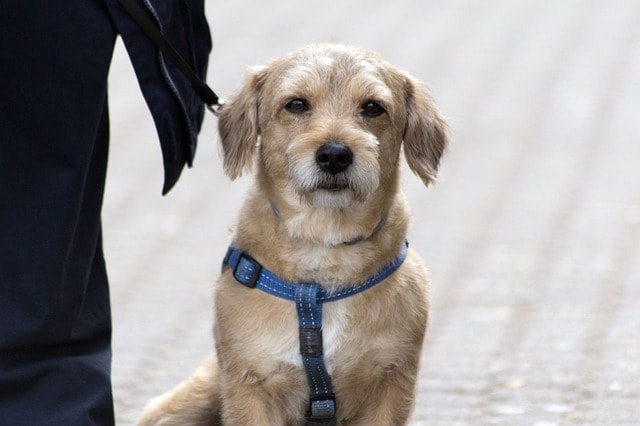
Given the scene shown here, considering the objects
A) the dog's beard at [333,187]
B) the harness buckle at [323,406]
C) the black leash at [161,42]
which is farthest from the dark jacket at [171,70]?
the harness buckle at [323,406]

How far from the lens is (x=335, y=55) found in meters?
4.35

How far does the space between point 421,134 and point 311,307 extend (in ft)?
2.40

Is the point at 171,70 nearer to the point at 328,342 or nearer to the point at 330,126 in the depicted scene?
the point at 330,126

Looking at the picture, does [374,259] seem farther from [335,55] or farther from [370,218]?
[335,55]

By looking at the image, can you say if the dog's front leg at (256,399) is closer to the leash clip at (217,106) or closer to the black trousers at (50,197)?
the black trousers at (50,197)

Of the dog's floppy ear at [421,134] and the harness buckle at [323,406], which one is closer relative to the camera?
the harness buckle at [323,406]

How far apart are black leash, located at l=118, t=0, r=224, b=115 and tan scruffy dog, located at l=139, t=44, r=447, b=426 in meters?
0.23

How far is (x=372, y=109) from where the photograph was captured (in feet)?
14.3

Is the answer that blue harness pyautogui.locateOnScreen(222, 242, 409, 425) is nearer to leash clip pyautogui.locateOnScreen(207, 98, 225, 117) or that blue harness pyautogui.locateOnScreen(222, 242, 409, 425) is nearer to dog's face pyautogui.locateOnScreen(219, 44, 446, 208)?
dog's face pyautogui.locateOnScreen(219, 44, 446, 208)

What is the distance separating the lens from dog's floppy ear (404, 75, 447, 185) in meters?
4.50

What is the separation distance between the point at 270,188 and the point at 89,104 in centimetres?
69

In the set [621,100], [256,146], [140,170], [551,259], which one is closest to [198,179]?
[140,170]

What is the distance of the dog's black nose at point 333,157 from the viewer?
4102 mm

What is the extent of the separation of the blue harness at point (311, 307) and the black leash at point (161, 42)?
0.55m
